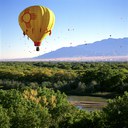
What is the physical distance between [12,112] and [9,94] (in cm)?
1305

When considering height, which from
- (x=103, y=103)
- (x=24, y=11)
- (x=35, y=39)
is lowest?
A: (x=103, y=103)

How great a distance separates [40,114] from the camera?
44.2 meters

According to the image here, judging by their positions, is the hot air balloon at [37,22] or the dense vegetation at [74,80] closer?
the hot air balloon at [37,22]

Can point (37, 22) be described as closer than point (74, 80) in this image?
Yes

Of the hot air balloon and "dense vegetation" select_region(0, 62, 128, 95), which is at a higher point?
the hot air balloon

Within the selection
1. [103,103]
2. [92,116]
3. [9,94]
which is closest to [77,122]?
[92,116]

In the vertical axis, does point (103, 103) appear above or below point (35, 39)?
below

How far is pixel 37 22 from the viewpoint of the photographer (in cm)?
4334

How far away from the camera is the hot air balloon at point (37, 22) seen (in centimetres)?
4316

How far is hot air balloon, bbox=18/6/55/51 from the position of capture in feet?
142

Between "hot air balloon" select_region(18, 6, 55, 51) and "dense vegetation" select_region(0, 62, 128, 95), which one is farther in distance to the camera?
"dense vegetation" select_region(0, 62, 128, 95)

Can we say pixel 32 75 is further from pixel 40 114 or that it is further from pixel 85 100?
pixel 40 114

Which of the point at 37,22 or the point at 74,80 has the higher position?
the point at 37,22

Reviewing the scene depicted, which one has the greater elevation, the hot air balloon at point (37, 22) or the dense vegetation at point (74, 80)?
the hot air balloon at point (37, 22)
